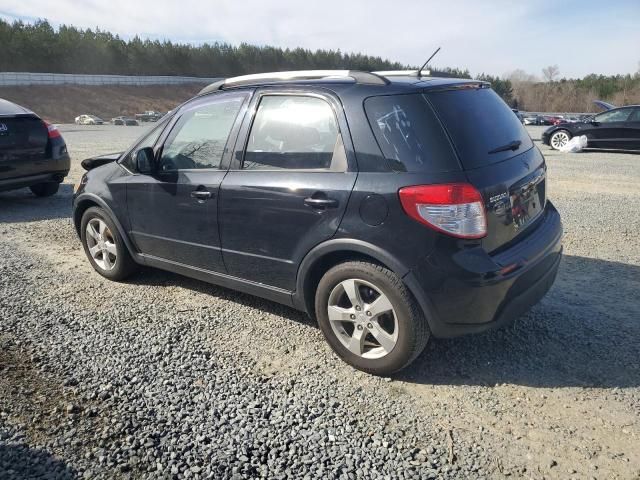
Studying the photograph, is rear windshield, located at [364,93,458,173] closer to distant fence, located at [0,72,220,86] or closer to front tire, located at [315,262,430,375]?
front tire, located at [315,262,430,375]

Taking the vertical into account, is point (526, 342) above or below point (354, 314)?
below

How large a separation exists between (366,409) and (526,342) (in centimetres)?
135

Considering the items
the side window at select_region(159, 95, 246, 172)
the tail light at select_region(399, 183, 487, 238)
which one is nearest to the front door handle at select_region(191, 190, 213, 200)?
the side window at select_region(159, 95, 246, 172)

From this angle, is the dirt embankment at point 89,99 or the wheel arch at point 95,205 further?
the dirt embankment at point 89,99

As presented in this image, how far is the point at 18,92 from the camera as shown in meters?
43.8

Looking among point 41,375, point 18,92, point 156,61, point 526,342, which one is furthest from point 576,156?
point 156,61

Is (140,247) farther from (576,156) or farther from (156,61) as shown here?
(156,61)

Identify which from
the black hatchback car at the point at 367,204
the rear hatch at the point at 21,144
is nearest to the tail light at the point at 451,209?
the black hatchback car at the point at 367,204

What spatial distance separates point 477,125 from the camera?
10.1 feet

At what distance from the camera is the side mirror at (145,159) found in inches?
156

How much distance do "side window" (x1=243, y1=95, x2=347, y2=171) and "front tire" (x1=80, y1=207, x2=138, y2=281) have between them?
5.68 feet

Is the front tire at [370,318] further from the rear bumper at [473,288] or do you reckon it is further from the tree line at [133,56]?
the tree line at [133,56]

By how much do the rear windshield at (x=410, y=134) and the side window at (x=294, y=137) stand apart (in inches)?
10.6

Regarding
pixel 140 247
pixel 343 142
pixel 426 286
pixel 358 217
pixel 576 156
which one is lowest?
pixel 576 156
